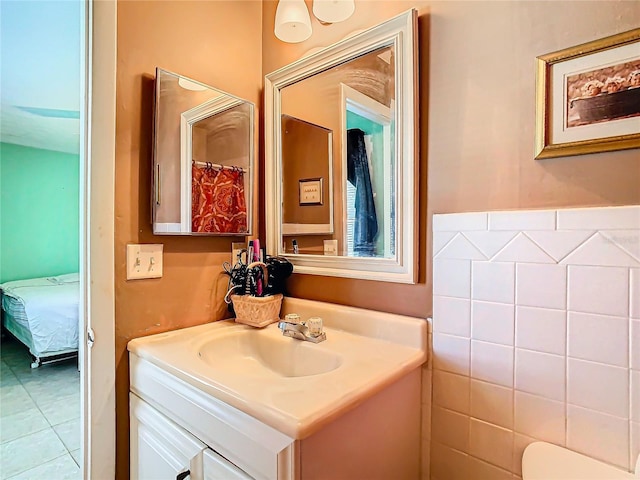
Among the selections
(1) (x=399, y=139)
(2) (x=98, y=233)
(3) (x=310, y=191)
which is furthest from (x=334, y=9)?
(2) (x=98, y=233)

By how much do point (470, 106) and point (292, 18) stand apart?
0.67 metres

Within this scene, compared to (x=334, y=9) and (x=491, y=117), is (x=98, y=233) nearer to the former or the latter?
(x=334, y=9)

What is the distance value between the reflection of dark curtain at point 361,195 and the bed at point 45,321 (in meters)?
2.96

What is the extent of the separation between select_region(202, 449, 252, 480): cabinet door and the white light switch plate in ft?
1.91

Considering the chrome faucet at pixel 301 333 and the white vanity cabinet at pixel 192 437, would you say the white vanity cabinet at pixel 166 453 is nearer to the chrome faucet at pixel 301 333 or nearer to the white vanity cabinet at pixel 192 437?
the white vanity cabinet at pixel 192 437

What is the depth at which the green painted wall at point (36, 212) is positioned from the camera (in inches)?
149

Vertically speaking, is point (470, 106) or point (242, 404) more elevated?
point (470, 106)

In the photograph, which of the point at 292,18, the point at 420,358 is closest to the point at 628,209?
the point at 420,358

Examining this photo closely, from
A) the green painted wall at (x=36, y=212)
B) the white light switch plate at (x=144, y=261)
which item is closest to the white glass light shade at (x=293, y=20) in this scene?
the white light switch plate at (x=144, y=261)

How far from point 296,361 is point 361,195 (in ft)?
1.88

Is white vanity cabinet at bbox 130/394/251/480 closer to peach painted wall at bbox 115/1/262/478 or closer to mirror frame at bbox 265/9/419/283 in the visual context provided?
peach painted wall at bbox 115/1/262/478

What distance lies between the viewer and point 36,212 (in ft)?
12.9

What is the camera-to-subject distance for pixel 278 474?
58cm

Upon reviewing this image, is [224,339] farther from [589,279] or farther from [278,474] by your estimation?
[589,279]
